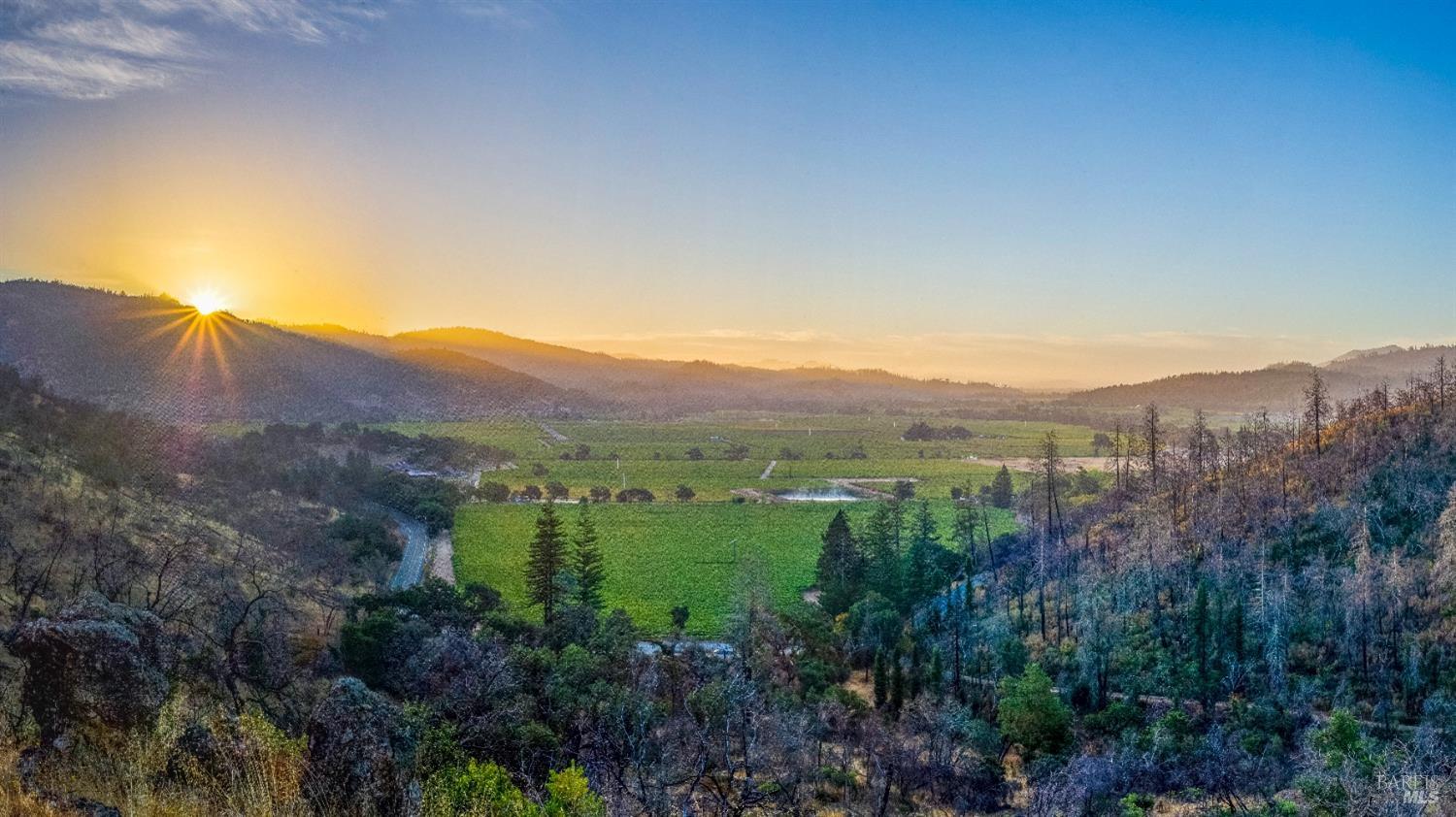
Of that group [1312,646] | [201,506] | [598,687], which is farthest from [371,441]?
[1312,646]

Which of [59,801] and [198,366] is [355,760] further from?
[198,366]

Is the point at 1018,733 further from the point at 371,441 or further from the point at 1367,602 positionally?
the point at 371,441

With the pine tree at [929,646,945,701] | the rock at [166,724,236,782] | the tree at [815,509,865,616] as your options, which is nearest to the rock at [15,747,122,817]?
the rock at [166,724,236,782]

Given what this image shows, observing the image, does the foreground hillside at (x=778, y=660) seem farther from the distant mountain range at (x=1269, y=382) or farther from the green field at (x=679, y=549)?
the distant mountain range at (x=1269, y=382)

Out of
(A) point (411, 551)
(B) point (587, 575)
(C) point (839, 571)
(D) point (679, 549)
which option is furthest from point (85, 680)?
(D) point (679, 549)

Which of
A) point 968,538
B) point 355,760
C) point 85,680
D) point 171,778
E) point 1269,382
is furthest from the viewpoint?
point 1269,382

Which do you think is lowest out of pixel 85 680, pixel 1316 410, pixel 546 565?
pixel 546 565

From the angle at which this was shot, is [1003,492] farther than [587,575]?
Yes
